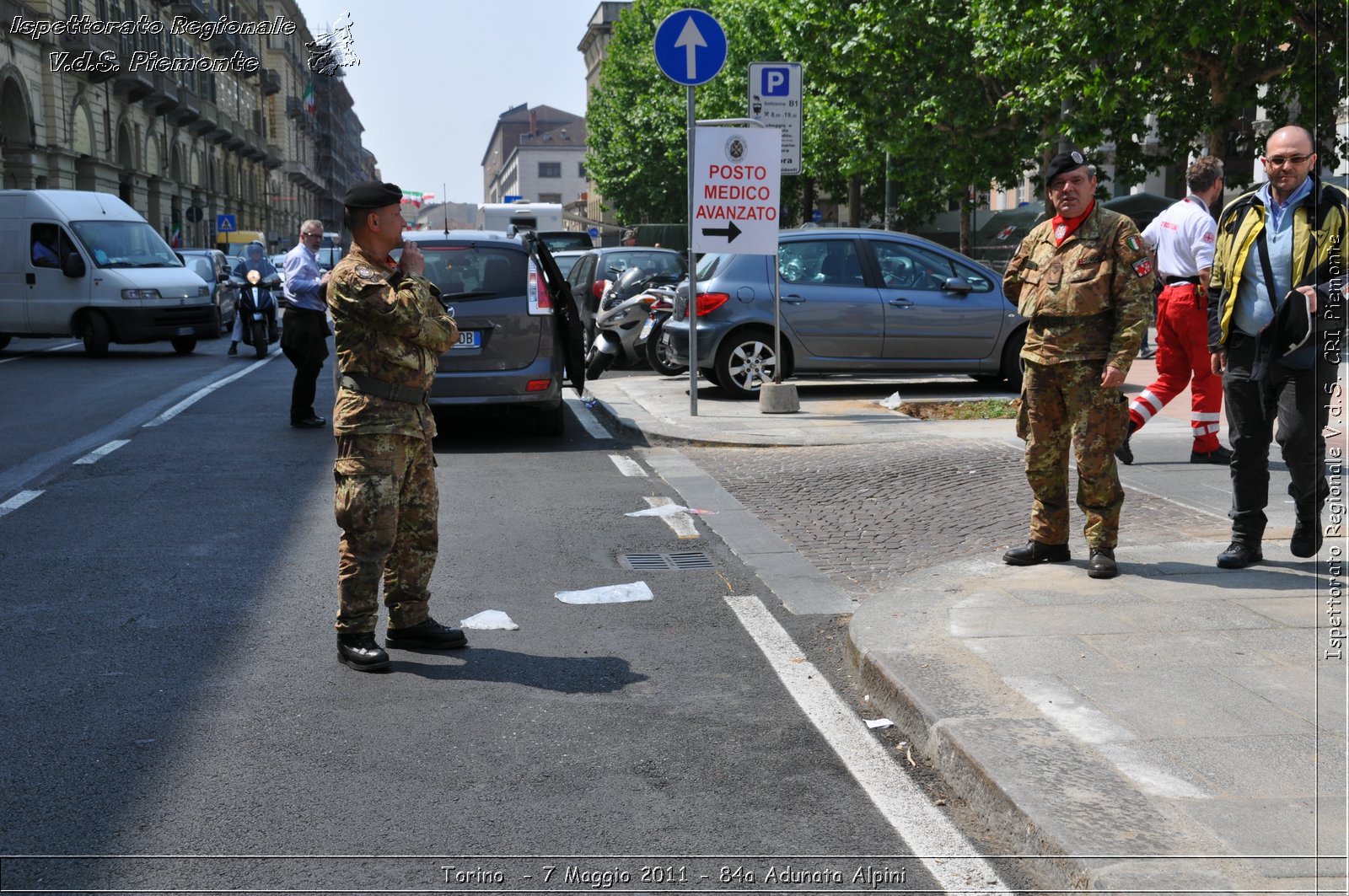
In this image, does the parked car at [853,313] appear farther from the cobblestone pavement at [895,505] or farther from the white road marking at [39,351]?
the white road marking at [39,351]

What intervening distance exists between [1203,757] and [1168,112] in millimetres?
25344

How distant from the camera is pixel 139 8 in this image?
53.2 metres

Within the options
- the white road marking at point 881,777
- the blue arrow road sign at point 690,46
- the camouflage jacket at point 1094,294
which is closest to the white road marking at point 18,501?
the white road marking at point 881,777

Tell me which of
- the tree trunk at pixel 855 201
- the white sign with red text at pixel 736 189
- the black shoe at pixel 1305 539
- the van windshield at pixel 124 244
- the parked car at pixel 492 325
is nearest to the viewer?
the black shoe at pixel 1305 539

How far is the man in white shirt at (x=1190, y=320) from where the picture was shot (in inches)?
366

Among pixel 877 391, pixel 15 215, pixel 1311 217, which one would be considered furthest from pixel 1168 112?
pixel 1311 217

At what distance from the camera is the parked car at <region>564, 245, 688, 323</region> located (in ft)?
63.3

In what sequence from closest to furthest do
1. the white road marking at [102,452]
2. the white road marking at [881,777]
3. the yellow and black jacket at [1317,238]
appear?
the white road marking at [881,777] < the yellow and black jacket at [1317,238] < the white road marking at [102,452]

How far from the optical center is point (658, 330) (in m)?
17.0

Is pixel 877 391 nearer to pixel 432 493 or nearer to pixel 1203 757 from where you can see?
pixel 432 493

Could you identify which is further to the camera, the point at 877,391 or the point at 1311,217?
the point at 877,391

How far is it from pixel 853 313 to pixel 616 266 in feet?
20.8

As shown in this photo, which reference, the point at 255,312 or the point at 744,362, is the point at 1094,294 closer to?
the point at 744,362

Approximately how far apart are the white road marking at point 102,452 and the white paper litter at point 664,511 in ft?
14.7
